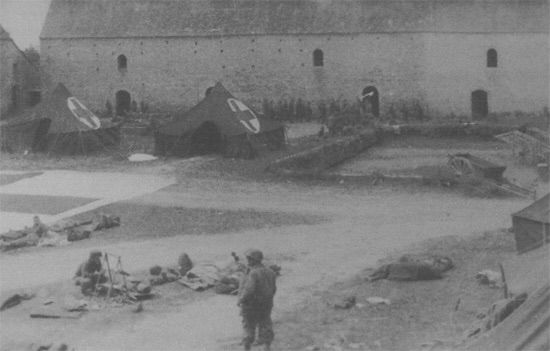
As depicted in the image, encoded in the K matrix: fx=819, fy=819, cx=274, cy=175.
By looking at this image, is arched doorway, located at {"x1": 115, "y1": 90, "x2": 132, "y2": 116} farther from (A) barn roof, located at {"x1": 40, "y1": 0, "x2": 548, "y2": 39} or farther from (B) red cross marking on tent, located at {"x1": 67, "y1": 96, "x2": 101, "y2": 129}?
(B) red cross marking on tent, located at {"x1": 67, "y1": 96, "x2": 101, "y2": 129}

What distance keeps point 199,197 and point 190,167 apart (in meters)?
5.46

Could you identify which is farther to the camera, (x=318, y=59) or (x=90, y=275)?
(x=318, y=59)

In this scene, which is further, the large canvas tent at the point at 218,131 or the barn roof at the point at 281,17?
the barn roof at the point at 281,17

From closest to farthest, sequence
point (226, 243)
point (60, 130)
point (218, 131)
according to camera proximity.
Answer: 1. point (226, 243)
2. point (218, 131)
3. point (60, 130)

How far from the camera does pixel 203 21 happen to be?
145 ft

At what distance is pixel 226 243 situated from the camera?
17891 mm

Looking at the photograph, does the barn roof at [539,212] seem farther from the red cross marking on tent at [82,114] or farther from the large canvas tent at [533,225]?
the red cross marking on tent at [82,114]

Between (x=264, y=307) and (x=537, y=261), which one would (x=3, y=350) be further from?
(x=537, y=261)

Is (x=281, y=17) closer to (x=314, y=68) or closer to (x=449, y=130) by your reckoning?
(x=314, y=68)

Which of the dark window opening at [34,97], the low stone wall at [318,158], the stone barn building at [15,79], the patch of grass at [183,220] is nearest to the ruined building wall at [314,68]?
the stone barn building at [15,79]

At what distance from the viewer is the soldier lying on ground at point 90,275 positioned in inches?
553

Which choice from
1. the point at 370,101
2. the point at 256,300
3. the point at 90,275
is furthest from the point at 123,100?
the point at 256,300

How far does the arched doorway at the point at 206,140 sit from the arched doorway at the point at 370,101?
482 inches

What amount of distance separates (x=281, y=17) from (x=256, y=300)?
112 ft
